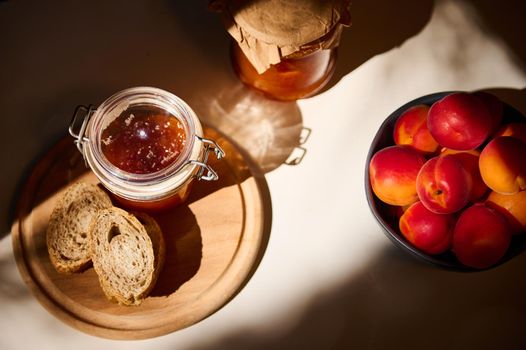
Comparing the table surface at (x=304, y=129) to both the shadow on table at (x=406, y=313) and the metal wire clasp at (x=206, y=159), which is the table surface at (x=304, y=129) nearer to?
the shadow on table at (x=406, y=313)

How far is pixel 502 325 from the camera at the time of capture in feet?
2.73

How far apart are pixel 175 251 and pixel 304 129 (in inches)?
11.6

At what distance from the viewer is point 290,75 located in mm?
856

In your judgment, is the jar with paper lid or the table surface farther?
the table surface

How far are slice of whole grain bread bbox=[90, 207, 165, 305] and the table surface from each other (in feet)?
0.30

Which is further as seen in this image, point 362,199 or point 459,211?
point 362,199

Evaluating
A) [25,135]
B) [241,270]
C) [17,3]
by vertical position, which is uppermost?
[17,3]

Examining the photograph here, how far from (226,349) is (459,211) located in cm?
40

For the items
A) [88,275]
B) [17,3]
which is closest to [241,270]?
[88,275]

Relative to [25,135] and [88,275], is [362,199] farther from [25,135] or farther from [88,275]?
[25,135]

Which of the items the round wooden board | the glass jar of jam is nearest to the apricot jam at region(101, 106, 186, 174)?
the glass jar of jam

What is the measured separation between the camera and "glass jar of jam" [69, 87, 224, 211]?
2.38 feet

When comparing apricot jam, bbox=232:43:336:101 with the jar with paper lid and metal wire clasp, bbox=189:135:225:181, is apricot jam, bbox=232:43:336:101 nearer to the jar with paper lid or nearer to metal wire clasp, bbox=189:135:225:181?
the jar with paper lid

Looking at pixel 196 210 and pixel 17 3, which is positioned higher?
pixel 17 3
